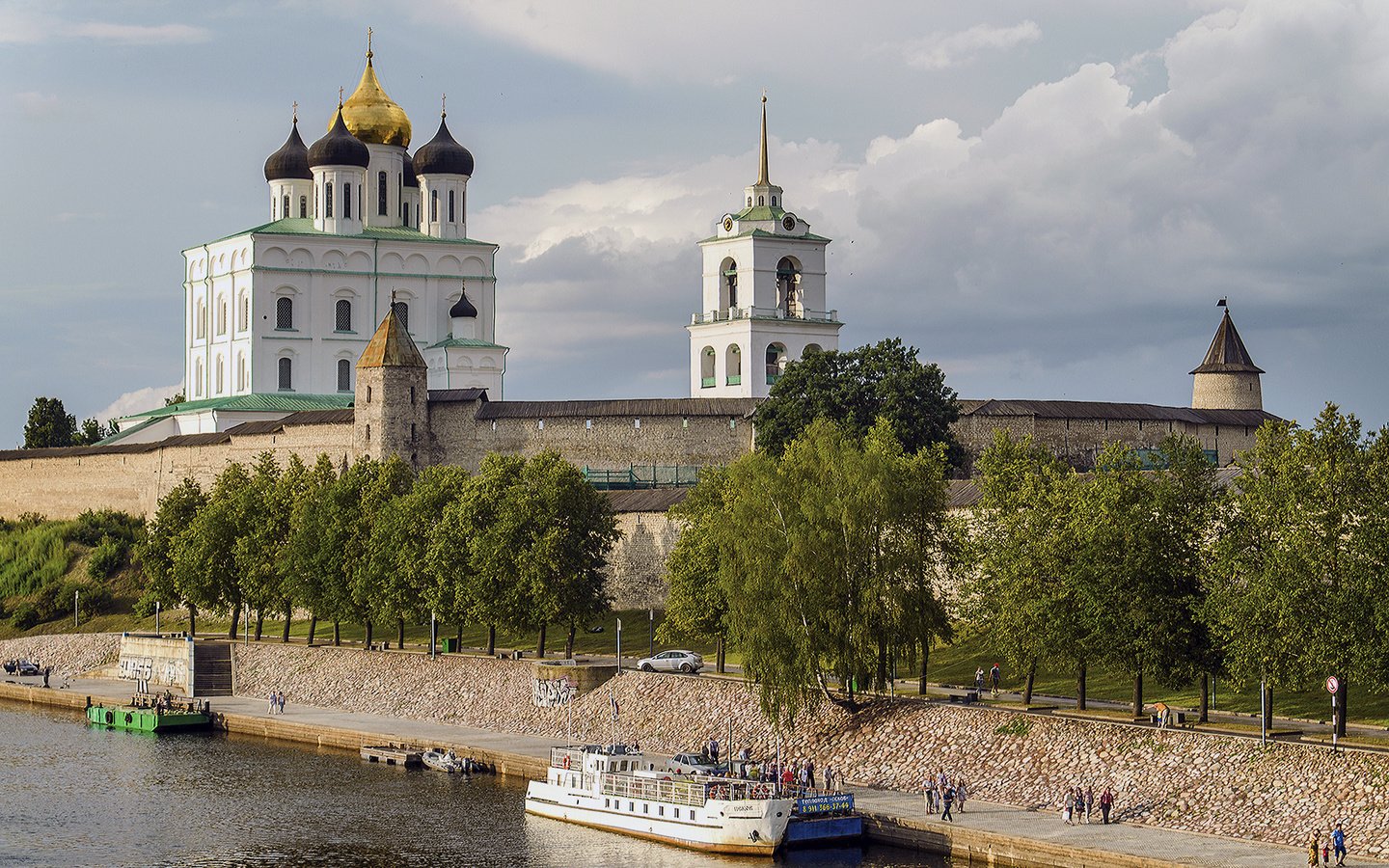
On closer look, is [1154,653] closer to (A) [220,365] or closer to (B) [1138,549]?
(B) [1138,549]

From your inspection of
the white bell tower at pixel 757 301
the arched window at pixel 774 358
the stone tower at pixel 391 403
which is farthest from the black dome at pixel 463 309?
the stone tower at pixel 391 403

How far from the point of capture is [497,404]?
7856 cm

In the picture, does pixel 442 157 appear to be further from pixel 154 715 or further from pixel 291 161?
pixel 154 715

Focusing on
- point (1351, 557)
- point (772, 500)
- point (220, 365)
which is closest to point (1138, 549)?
point (1351, 557)

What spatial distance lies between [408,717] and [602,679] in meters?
7.86

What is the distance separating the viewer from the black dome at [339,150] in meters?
100

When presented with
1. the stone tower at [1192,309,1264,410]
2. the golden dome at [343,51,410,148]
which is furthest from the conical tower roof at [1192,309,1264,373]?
the golden dome at [343,51,410,148]

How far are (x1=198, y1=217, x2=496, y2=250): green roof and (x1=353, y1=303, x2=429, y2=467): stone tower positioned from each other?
78.2ft

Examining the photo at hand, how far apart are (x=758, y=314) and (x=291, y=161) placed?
2516 centimetres

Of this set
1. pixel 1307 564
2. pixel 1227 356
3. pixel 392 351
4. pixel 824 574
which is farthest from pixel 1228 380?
pixel 1307 564

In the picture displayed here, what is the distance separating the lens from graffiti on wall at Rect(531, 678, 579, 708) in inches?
2136

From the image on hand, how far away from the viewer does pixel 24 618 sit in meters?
84.2

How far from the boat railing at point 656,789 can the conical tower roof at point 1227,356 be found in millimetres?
48189

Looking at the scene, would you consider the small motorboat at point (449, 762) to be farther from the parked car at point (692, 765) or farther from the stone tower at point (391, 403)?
the stone tower at point (391, 403)
